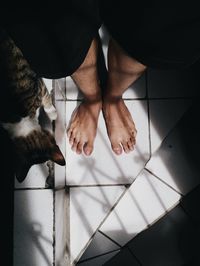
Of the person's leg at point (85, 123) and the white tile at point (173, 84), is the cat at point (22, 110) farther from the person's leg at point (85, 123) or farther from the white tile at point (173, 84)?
the white tile at point (173, 84)

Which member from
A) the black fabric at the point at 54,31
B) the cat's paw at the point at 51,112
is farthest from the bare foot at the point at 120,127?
the black fabric at the point at 54,31

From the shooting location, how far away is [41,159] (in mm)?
1036

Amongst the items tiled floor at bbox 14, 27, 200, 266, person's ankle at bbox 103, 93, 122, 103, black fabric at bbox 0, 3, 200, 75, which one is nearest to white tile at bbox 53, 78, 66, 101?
tiled floor at bbox 14, 27, 200, 266

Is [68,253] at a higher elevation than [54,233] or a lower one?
lower

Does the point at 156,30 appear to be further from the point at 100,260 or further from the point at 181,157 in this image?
the point at 100,260

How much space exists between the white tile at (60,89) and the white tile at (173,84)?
28 centimetres

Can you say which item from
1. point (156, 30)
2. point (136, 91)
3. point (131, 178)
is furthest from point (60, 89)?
point (156, 30)

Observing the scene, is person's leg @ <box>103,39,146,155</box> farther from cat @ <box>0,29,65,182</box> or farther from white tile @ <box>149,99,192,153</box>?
cat @ <box>0,29,65,182</box>

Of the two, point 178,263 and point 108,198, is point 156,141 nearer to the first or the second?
point 108,198

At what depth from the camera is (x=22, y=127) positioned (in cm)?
106

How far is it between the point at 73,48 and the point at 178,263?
808 millimetres

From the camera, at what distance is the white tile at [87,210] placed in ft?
4.28

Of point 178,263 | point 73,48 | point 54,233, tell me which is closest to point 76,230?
point 54,233

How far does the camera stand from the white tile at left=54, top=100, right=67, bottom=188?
1168 millimetres
